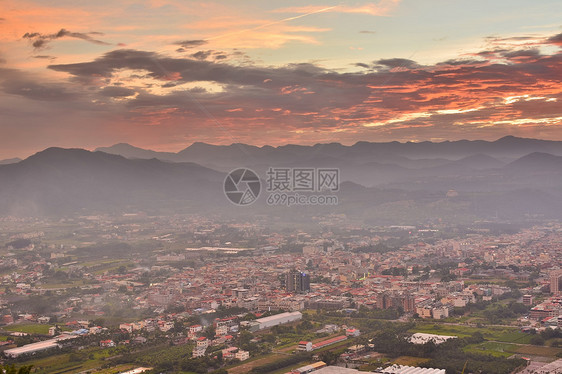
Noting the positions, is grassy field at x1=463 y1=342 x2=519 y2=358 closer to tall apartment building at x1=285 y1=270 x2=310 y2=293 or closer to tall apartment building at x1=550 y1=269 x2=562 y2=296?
tall apartment building at x1=550 y1=269 x2=562 y2=296

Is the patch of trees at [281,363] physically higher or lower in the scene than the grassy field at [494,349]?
higher

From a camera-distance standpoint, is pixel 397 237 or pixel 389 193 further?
pixel 389 193

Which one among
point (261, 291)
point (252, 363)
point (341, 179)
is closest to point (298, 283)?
point (261, 291)

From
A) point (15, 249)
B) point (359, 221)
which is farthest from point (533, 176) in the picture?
point (15, 249)

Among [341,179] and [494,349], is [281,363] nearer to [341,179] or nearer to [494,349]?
[494,349]

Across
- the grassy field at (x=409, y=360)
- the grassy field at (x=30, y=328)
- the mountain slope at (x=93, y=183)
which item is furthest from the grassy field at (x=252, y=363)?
the mountain slope at (x=93, y=183)

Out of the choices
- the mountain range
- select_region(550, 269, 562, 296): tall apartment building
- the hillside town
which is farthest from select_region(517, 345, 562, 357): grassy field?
the mountain range

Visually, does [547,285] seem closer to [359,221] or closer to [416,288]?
[416,288]

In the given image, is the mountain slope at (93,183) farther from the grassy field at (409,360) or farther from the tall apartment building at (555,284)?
the grassy field at (409,360)

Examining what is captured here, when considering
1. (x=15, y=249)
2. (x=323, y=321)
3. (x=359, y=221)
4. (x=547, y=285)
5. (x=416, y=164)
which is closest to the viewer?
(x=323, y=321)

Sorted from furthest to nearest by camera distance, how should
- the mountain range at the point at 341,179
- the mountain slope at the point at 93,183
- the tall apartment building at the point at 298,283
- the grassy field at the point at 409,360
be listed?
1. the mountain range at the point at 341,179
2. the mountain slope at the point at 93,183
3. the tall apartment building at the point at 298,283
4. the grassy field at the point at 409,360
